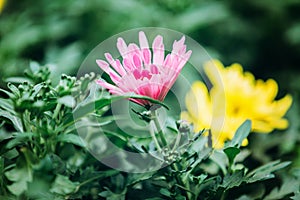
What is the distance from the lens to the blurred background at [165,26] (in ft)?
5.22

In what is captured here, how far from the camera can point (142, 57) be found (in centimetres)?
70

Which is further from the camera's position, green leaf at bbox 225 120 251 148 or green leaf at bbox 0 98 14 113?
green leaf at bbox 225 120 251 148

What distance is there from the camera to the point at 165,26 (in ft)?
5.42

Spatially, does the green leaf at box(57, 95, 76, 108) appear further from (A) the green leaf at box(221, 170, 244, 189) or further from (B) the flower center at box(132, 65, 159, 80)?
(A) the green leaf at box(221, 170, 244, 189)

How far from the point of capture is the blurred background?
62.7 inches

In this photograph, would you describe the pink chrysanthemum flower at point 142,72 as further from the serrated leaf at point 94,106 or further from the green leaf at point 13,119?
the green leaf at point 13,119

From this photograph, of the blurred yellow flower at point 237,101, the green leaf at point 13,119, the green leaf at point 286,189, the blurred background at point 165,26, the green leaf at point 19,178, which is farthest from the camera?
the blurred background at point 165,26

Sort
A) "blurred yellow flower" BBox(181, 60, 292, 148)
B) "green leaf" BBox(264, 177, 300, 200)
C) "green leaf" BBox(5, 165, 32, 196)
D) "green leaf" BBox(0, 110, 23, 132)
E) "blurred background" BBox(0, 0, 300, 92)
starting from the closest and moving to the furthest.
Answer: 1. "green leaf" BBox(5, 165, 32, 196)
2. "green leaf" BBox(0, 110, 23, 132)
3. "green leaf" BBox(264, 177, 300, 200)
4. "blurred yellow flower" BBox(181, 60, 292, 148)
5. "blurred background" BBox(0, 0, 300, 92)

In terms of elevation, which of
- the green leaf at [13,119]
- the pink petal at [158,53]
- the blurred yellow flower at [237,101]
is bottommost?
the green leaf at [13,119]

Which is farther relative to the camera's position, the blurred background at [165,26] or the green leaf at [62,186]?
the blurred background at [165,26]

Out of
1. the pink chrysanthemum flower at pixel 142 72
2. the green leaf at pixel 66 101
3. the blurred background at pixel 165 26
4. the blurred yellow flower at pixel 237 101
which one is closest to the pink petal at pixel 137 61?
the pink chrysanthemum flower at pixel 142 72

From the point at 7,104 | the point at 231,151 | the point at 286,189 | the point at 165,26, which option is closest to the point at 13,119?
the point at 7,104

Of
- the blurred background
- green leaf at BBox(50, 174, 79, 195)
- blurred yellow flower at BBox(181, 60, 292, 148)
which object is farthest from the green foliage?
the blurred background

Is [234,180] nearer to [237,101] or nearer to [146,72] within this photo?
[146,72]
